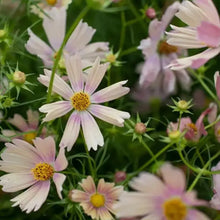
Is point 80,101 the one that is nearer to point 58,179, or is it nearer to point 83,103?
point 83,103

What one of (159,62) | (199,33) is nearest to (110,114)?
(199,33)

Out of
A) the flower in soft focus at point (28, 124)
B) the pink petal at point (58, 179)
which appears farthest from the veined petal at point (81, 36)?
the pink petal at point (58, 179)

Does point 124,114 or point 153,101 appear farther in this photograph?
point 153,101

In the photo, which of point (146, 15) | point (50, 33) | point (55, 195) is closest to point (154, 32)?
point (146, 15)

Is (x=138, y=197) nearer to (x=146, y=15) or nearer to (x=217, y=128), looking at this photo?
(x=217, y=128)

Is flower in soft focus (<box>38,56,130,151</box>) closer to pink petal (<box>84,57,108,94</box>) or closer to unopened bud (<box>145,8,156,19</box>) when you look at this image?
pink petal (<box>84,57,108,94</box>)

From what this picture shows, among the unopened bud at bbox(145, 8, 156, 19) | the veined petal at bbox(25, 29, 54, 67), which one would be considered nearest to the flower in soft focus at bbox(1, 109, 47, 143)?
the veined petal at bbox(25, 29, 54, 67)
